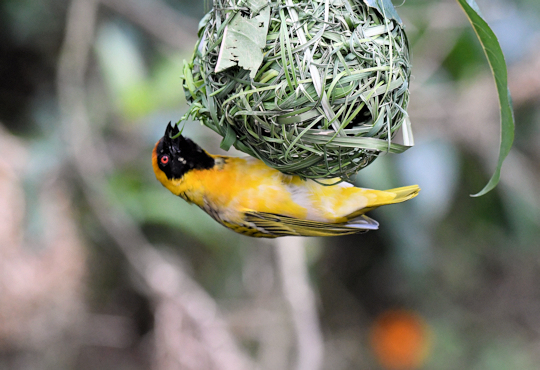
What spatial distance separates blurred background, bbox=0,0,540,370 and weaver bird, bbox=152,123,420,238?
1053 millimetres

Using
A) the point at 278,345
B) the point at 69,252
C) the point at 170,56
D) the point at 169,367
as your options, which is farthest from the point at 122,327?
the point at 170,56

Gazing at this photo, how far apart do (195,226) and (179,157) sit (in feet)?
5.57

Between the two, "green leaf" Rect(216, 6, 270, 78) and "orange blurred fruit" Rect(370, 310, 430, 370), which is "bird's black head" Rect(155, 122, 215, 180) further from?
"orange blurred fruit" Rect(370, 310, 430, 370)

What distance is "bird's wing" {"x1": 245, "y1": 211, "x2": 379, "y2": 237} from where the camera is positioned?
6.00 feet

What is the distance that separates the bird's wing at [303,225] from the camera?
1.83 meters

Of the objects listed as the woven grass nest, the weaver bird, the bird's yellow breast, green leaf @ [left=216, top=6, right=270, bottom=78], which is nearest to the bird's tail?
the weaver bird

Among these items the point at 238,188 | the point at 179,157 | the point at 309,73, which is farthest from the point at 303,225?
the point at 309,73

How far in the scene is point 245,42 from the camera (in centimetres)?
118

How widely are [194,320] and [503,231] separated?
2.77m

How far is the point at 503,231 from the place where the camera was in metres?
4.25

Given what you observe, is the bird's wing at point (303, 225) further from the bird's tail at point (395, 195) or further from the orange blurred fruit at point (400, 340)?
the orange blurred fruit at point (400, 340)

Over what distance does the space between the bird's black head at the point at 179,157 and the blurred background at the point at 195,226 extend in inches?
43.2

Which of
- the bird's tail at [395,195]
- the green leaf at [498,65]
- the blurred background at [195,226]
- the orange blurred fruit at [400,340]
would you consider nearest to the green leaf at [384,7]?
the green leaf at [498,65]

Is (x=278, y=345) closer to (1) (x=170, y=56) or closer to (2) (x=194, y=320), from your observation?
(2) (x=194, y=320)
